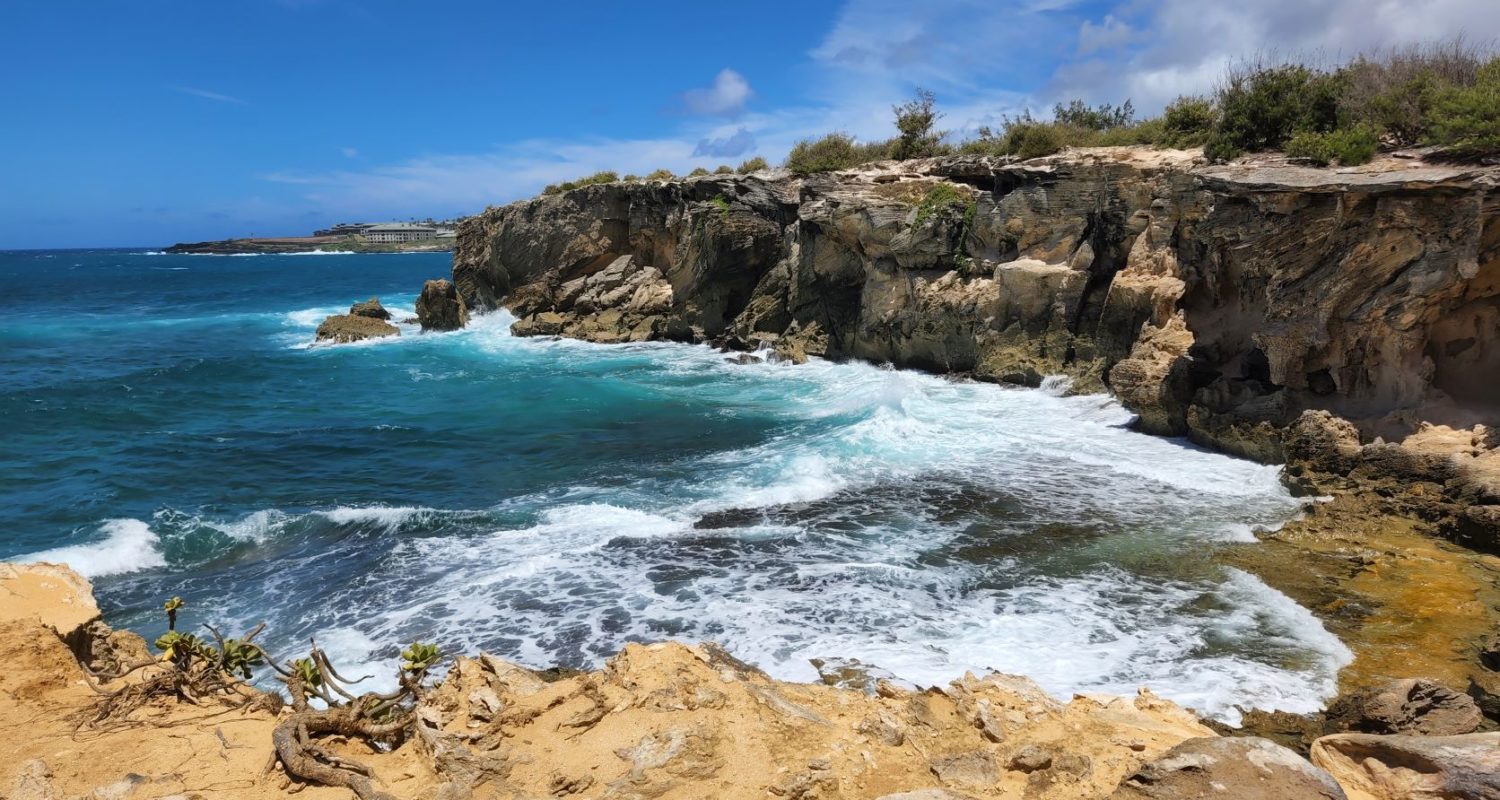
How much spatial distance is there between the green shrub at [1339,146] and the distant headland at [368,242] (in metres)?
157

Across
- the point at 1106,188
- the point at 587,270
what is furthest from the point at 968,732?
the point at 587,270

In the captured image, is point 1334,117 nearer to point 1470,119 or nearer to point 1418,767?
point 1470,119

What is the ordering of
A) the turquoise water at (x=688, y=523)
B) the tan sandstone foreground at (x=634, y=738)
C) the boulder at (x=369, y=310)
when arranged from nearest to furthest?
the tan sandstone foreground at (x=634, y=738) → the turquoise water at (x=688, y=523) → the boulder at (x=369, y=310)

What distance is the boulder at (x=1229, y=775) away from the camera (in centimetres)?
416

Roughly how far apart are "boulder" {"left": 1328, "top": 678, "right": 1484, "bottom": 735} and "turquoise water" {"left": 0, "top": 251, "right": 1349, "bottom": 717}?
0.61m

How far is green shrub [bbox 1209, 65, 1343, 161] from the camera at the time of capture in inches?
679

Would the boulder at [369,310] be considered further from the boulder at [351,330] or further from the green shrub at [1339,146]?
the green shrub at [1339,146]

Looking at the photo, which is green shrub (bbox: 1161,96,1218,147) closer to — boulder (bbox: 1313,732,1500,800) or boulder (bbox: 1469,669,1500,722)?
boulder (bbox: 1469,669,1500,722)

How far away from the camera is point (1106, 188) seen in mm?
20438

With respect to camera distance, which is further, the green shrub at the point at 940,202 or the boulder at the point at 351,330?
the boulder at the point at 351,330

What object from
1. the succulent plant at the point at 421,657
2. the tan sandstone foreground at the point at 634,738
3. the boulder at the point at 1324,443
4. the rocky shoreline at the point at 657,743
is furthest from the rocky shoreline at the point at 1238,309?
the succulent plant at the point at 421,657

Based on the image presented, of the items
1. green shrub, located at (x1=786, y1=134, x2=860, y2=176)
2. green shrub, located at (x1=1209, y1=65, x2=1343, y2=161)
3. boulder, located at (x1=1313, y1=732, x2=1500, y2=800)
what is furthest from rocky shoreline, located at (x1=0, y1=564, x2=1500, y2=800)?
green shrub, located at (x1=786, y1=134, x2=860, y2=176)

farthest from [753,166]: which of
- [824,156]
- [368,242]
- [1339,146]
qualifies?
[368,242]

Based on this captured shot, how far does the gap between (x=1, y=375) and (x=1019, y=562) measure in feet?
117
